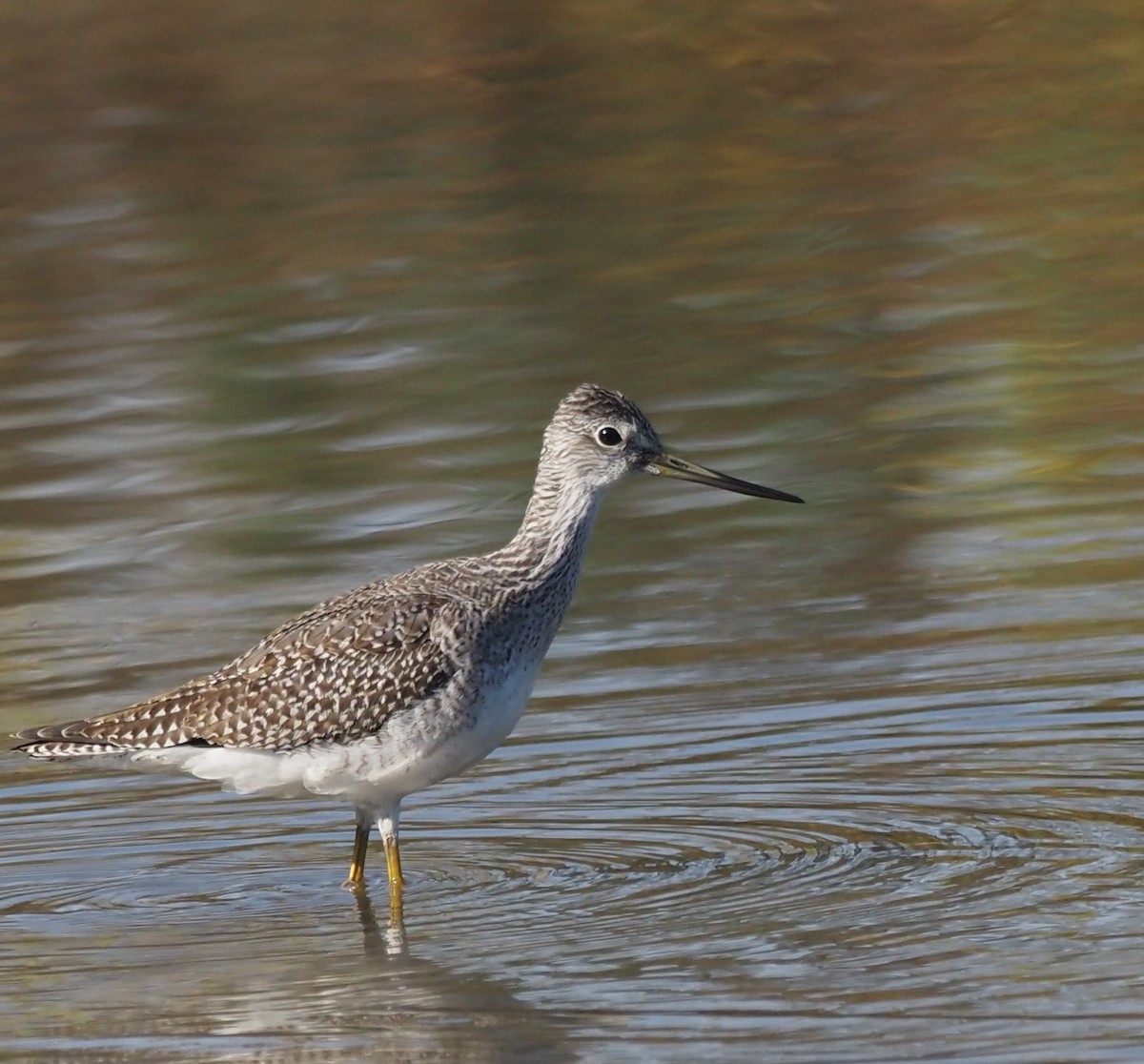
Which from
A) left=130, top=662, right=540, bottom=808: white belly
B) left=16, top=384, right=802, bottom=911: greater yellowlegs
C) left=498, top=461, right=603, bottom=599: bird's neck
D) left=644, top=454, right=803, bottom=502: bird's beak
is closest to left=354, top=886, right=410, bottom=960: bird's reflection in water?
left=16, top=384, right=802, bottom=911: greater yellowlegs

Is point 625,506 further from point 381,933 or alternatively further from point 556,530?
point 381,933

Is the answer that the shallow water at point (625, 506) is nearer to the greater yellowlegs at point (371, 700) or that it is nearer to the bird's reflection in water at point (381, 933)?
the bird's reflection in water at point (381, 933)

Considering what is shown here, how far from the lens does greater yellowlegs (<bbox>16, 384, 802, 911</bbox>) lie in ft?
30.1

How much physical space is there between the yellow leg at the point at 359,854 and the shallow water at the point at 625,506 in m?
0.18

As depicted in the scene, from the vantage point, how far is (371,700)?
363 inches

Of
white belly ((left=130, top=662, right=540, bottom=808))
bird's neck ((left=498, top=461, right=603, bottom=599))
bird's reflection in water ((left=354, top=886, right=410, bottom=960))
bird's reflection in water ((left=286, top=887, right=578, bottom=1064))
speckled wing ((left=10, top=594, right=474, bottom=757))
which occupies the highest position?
bird's neck ((left=498, top=461, right=603, bottom=599))

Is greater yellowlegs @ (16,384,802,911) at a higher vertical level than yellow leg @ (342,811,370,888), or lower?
higher

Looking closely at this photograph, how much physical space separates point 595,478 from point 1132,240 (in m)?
10.1

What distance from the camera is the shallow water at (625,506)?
8.24 m

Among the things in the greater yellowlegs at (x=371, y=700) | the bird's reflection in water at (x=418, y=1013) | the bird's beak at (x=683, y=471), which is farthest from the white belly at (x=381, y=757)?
the bird's beak at (x=683, y=471)

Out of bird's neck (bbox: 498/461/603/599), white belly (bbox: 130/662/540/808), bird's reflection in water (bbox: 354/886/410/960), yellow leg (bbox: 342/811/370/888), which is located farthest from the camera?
bird's neck (bbox: 498/461/603/599)

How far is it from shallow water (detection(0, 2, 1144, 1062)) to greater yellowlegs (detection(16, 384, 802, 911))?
0.48 meters

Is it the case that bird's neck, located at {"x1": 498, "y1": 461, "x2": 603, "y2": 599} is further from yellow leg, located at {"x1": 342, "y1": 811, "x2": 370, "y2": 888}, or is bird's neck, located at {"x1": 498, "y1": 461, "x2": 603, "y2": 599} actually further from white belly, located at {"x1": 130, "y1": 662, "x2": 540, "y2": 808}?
yellow leg, located at {"x1": 342, "y1": 811, "x2": 370, "y2": 888}

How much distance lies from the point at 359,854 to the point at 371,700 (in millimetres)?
674
